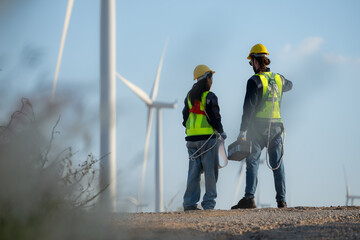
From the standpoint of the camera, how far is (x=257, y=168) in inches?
430

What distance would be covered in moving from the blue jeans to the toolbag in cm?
18

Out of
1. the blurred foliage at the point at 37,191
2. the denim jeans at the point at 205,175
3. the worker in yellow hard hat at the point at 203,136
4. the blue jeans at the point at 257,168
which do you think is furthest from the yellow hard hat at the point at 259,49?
the blurred foliage at the point at 37,191

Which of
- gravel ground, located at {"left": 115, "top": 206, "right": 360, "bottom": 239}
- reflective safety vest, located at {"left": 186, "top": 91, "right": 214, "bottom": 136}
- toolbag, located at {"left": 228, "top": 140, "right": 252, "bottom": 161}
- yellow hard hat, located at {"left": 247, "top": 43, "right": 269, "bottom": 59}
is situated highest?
yellow hard hat, located at {"left": 247, "top": 43, "right": 269, "bottom": 59}

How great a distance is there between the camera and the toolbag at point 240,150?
34.8 feet

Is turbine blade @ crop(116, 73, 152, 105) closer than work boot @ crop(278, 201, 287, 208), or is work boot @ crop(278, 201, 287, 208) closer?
work boot @ crop(278, 201, 287, 208)

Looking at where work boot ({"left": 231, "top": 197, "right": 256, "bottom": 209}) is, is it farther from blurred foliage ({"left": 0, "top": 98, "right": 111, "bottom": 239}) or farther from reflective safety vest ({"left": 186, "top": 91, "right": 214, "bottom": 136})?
blurred foliage ({"left": 0, "top": 98, "right": 111, "bottom": 239})

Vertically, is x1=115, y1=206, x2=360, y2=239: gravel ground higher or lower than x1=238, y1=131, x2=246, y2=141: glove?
lower

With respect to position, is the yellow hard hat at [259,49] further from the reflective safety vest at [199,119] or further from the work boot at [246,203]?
the work boot at [246,203]

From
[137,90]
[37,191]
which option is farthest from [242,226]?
[137,90]

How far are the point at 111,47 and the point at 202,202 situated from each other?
8.64 metres

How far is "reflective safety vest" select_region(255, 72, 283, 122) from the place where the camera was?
35.6ft

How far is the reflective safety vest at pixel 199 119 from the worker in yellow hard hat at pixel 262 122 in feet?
2.18

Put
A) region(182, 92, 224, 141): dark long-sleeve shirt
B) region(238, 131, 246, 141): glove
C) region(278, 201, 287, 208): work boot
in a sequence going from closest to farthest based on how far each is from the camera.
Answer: region(182, 92, 224, 141): dark long-sleeve shirt < region(238, 131, 246, 141): glove < region(278, 201, 287, 208): work boot

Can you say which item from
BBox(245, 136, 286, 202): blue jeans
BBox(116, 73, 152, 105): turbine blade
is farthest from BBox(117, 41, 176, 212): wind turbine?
BBox(245, 136, 286, 202): blue jeans
